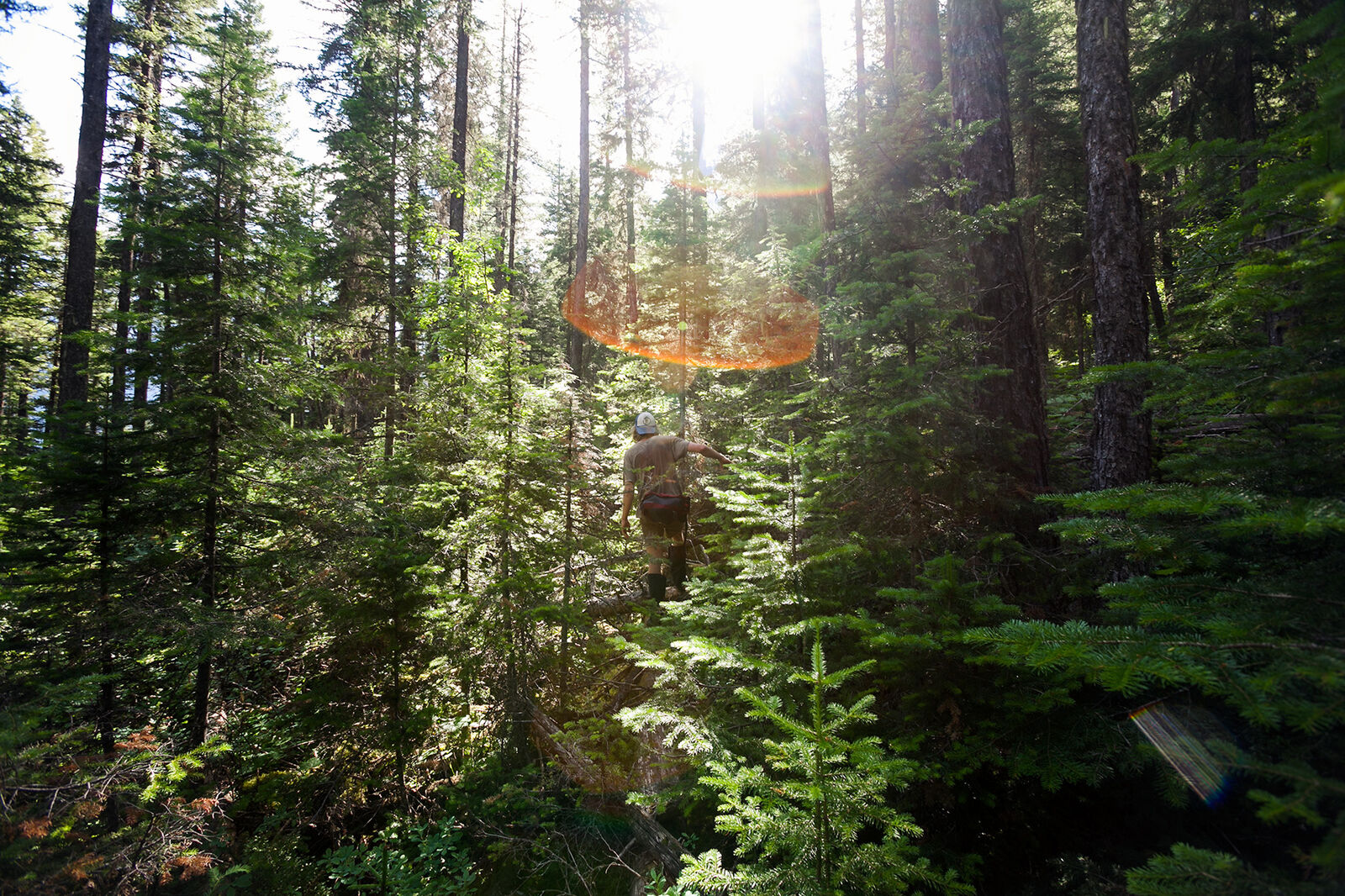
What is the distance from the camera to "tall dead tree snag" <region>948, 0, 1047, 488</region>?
18.0 ft

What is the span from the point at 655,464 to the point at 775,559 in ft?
10.7

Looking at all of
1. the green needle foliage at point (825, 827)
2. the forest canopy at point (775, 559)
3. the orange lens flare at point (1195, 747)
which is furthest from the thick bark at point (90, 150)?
the orange lens flare at point (1195, 747)

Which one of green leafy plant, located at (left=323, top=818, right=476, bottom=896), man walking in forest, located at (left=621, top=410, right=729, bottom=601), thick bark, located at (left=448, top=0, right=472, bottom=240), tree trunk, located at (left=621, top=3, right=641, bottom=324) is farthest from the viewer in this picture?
tree trunk, located at (left=621, top=3, right=641, bottom=324)

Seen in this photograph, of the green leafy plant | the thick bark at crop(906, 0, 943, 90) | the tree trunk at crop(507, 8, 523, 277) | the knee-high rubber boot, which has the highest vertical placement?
the tree trunk at crop(507, 8, 523, 277)

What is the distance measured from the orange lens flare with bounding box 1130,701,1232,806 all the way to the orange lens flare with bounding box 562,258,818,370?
7831mm

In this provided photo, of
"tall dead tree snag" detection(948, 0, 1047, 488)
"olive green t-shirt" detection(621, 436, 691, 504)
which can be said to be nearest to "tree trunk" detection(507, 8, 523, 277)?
"olive green t-shirt" detection(621, 436, 691, 504)

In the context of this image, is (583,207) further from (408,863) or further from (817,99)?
(408,863)

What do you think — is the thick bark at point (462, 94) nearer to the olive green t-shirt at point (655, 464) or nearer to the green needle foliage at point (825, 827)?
the olive green t-shirt at point (655, 464)

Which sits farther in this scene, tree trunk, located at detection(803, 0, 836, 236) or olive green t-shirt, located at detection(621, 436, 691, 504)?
tree trunk, located at detection(803, 0, 836, 236)

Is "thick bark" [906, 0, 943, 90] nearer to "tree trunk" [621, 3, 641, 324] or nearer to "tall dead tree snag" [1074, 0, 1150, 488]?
"tall dead tree snag" [1074, 0, 1150, 488]

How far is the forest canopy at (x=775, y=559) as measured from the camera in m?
2.12

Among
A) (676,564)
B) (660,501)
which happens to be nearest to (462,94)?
(660,501)

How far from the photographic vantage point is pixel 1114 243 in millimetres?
5551

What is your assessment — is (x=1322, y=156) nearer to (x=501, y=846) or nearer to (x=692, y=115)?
(x=501, y=846)
